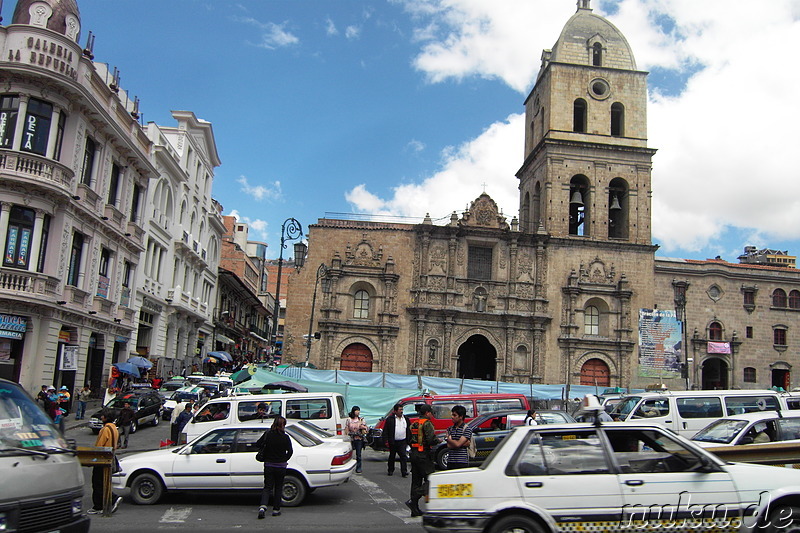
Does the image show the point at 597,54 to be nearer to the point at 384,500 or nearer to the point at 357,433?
the point at 357,433

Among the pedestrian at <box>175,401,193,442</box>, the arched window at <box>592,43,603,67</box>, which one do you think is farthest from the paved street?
the arched window at <box>592,43,603,67</box>

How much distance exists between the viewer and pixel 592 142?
40.8m

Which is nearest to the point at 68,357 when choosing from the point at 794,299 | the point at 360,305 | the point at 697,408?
the point at 360,305

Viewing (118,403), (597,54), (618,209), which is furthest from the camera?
(597,54)

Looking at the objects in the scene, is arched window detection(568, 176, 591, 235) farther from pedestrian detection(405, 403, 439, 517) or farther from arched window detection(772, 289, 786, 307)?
pedestrian detection(405, 403, 439, 517)

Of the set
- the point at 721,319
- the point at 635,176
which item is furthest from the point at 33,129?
the point at 721,319

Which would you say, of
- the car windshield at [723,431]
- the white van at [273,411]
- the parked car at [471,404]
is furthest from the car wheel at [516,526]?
the parked car at [471,404]

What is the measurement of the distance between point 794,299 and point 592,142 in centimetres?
1596

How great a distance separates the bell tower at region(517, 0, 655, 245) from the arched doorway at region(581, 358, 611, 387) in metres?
7.35

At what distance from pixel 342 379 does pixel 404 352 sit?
10256mm

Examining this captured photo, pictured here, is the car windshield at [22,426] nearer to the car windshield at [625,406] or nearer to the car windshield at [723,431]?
the car windshield at [723,431]

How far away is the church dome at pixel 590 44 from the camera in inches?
1649

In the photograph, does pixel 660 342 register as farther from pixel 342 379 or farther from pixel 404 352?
pixel 342 379

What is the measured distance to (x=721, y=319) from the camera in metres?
40.2
